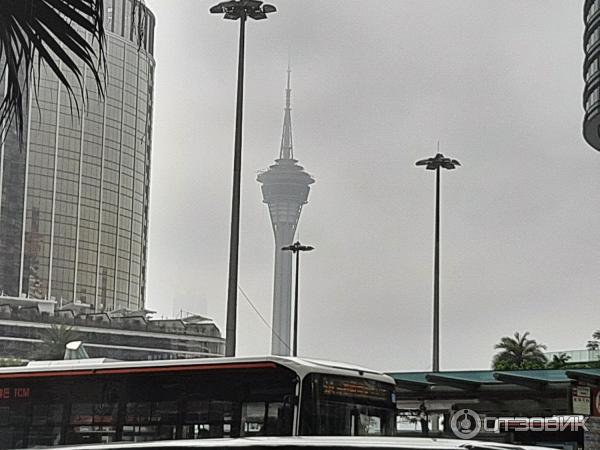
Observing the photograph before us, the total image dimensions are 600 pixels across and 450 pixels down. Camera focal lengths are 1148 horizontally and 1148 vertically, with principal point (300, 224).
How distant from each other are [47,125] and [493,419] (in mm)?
8026

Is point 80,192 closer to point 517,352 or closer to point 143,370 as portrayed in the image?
point 143,370

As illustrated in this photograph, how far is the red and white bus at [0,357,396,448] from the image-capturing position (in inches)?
350

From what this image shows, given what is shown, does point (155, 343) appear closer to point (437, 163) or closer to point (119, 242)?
point (119, 242)

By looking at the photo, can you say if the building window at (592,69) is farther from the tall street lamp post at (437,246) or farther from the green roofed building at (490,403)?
the green roofed building at (490,403)

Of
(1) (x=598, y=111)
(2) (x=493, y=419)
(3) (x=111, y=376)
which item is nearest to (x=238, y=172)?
(2) (x=493, y=419)

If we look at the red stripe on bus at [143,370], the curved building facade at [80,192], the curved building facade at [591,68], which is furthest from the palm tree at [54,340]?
the curved building facade at [591,68]

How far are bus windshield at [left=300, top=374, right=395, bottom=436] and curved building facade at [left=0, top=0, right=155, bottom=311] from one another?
8.23 m

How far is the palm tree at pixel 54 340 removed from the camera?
912 inches

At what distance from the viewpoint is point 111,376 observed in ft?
32.2

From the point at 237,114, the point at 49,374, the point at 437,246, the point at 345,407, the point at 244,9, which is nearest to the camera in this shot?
the point at 345,407

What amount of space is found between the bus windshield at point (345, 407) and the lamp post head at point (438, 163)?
47.2ft
